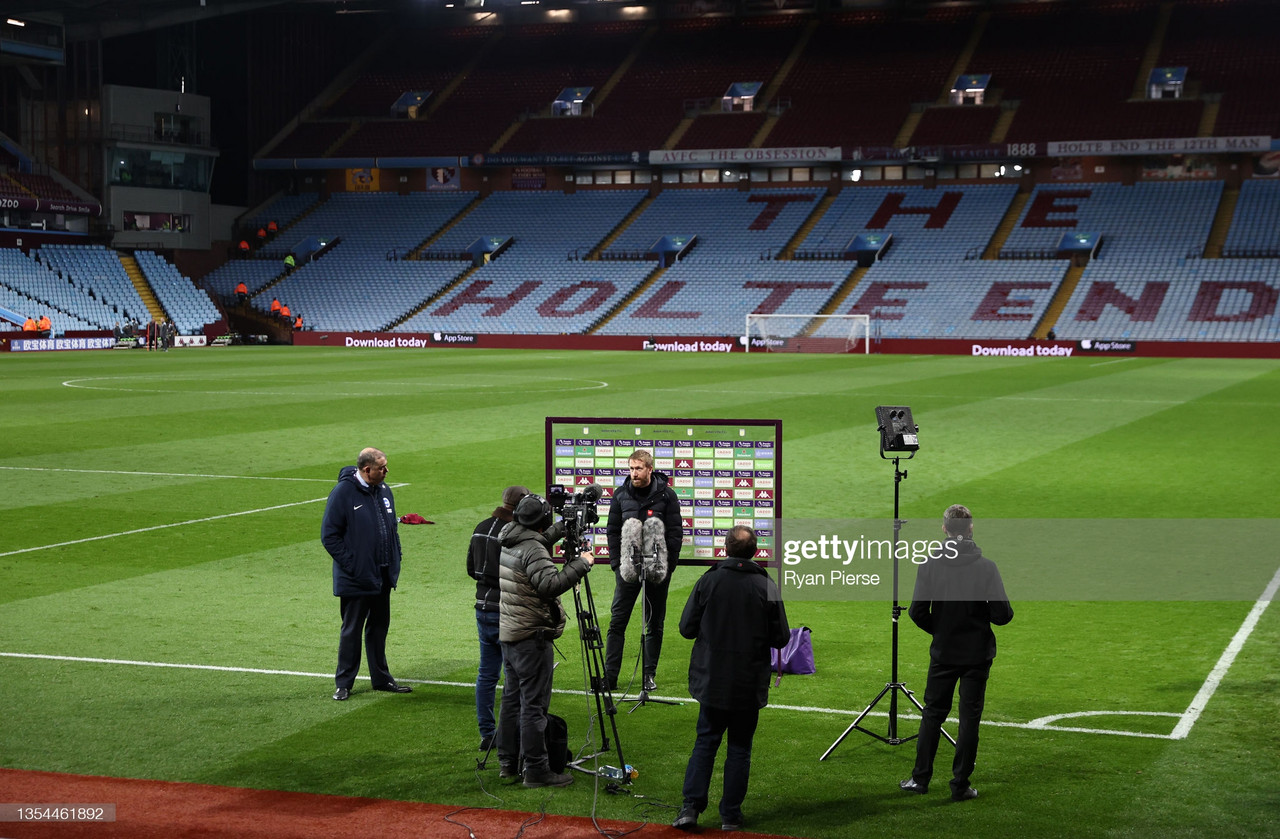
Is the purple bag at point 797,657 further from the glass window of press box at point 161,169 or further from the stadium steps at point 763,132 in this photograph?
the glass window of press box at point 161,169

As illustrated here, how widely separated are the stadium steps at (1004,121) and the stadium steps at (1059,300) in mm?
9615

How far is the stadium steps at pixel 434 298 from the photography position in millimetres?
78556

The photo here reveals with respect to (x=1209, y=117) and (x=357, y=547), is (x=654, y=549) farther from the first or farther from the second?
(x=1209, y=117)

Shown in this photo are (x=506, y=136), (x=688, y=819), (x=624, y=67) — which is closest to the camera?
(x=688, y=819)

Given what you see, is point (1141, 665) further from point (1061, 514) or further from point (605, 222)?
point (605, 222)

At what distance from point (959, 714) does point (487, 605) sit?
10.7 ft

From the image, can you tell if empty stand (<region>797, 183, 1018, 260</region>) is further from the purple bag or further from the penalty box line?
the purple bag

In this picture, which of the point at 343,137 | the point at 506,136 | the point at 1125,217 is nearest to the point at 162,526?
the point at 1125,217

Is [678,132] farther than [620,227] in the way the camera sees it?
Yes

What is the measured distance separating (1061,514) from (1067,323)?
166 ft

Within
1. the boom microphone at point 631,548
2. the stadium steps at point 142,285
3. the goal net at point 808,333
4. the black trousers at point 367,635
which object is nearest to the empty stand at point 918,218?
the goal net at point 808,333

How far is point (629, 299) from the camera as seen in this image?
76812mm

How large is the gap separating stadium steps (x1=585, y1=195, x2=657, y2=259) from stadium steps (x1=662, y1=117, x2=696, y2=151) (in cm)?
407

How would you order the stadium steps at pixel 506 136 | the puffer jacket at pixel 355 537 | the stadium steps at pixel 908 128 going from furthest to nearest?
1. the stadium steps at pixel 506 136
2. the stadium steps at pixel 908 128
3. the puffer jacket at pixel 355 537
